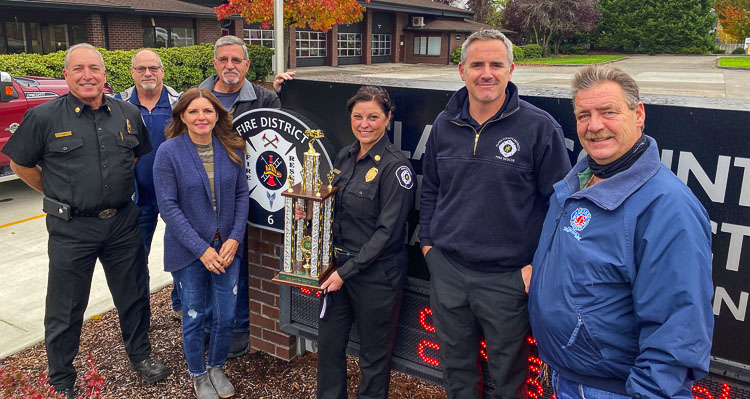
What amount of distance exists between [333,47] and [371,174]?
33981 millimetres

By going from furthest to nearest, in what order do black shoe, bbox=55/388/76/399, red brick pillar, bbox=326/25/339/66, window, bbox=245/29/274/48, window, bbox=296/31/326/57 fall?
red brick pillar, bbox=326/25/339/66, window, bbox=296/31/326/57, window, bbox=245/29/274/48, black shoe, bbox=55/388/76/399

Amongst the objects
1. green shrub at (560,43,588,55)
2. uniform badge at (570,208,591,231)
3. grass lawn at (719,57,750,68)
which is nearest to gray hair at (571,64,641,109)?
uniform badge at (570,208,591,231)

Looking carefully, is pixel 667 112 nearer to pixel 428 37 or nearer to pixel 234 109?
pixel 234 109

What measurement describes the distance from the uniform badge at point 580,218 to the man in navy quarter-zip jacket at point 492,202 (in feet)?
1.82

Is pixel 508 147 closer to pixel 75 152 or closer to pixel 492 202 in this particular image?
pixel 492 202

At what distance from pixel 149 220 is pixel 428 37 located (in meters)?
40.1

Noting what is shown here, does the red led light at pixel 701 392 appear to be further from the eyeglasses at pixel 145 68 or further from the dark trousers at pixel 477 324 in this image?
the eyeglasses at pixel 145 68

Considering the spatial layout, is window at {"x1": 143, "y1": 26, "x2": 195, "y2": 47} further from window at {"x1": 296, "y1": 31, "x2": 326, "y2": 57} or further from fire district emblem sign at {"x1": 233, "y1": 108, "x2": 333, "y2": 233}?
fire district emblem sign at {"x1": 233, "y1": 108, "x2": 333, "y2": 233}

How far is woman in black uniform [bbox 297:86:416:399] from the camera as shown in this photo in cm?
305

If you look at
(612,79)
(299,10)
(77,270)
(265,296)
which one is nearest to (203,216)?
(77,270)

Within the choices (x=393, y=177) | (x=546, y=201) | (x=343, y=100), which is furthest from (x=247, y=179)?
(x=546, y=201)

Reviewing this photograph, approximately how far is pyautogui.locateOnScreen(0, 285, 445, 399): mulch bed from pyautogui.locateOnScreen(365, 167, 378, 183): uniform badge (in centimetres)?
163

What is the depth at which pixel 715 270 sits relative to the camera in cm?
268

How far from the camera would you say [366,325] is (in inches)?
128
